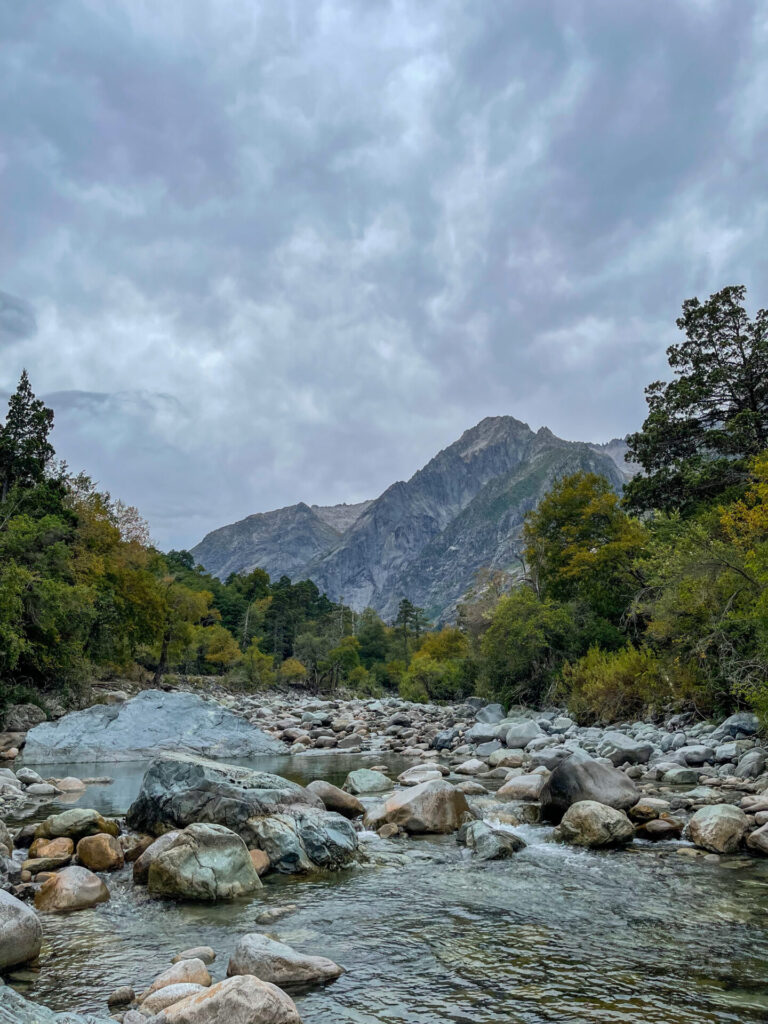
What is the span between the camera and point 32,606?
2300 cm

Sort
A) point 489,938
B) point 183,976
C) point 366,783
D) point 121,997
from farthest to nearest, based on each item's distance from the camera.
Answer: point 366,783 < point 489,938 < point 183,976 < point 121,997

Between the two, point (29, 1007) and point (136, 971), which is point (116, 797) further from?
point (29, 1007)

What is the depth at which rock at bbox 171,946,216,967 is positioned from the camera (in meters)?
5.25

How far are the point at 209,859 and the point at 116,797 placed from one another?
23.6 feet

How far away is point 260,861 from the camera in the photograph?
26.9 ft

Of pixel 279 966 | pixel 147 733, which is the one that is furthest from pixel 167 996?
pixel 147 733

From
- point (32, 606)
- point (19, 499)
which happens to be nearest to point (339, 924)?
point (32, 606)

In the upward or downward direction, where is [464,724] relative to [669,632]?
downward

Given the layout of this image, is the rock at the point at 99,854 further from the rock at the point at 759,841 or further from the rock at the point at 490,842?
the rock at the point at 759,841

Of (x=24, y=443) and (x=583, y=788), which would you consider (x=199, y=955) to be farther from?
(x=24, y=443)

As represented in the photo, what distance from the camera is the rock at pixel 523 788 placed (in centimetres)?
1277

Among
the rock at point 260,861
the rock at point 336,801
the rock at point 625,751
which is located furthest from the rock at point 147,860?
the rock at point 625,751

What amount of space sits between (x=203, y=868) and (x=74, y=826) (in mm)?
2878

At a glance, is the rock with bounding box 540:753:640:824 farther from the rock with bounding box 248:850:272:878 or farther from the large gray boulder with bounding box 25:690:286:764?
the large gray boulder with bounding box 25:690:286:764
